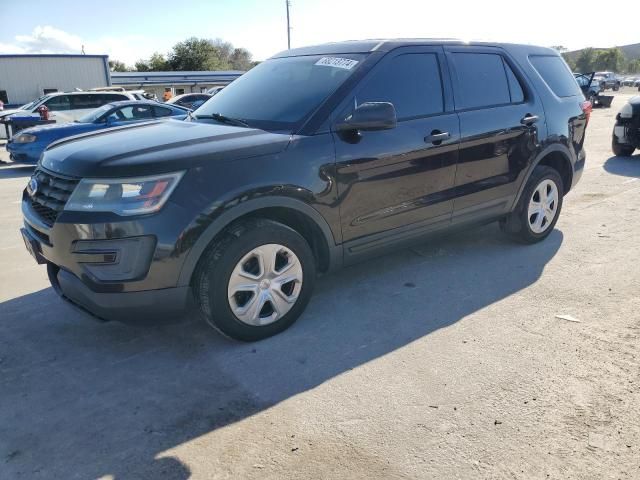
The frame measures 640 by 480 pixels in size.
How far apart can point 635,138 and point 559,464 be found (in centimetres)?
945

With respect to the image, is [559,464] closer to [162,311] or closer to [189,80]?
[162,311]

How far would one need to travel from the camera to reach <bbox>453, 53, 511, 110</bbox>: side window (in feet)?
13.9

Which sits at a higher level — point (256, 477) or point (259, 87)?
point (259, 87)

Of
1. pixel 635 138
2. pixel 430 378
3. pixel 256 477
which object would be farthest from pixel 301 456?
pixel 635 138

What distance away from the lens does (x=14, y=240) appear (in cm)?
567

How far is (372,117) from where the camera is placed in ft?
11.0

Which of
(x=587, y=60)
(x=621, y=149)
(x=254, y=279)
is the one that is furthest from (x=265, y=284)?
(x=587, y=60)

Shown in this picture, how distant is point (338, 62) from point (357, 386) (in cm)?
229

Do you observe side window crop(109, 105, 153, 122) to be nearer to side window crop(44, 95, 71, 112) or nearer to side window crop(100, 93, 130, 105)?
side window crop(100, 93, 130, 105)

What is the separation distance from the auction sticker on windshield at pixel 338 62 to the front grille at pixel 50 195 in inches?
76.4

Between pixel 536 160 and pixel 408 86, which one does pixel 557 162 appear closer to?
pixel 536 160

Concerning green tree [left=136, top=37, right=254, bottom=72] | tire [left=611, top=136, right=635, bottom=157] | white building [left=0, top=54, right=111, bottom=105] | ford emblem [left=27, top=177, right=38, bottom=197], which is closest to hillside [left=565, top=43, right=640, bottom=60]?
green tree [left=136, top=37, right=254, bottom=72]

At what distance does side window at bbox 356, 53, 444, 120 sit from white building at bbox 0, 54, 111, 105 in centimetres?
3404

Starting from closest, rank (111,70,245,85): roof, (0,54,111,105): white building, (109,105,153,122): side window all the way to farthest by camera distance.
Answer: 1. (109,105,153,122): side window
2. (0,54,111,105): white building
3. (111,70,245,85): roof
